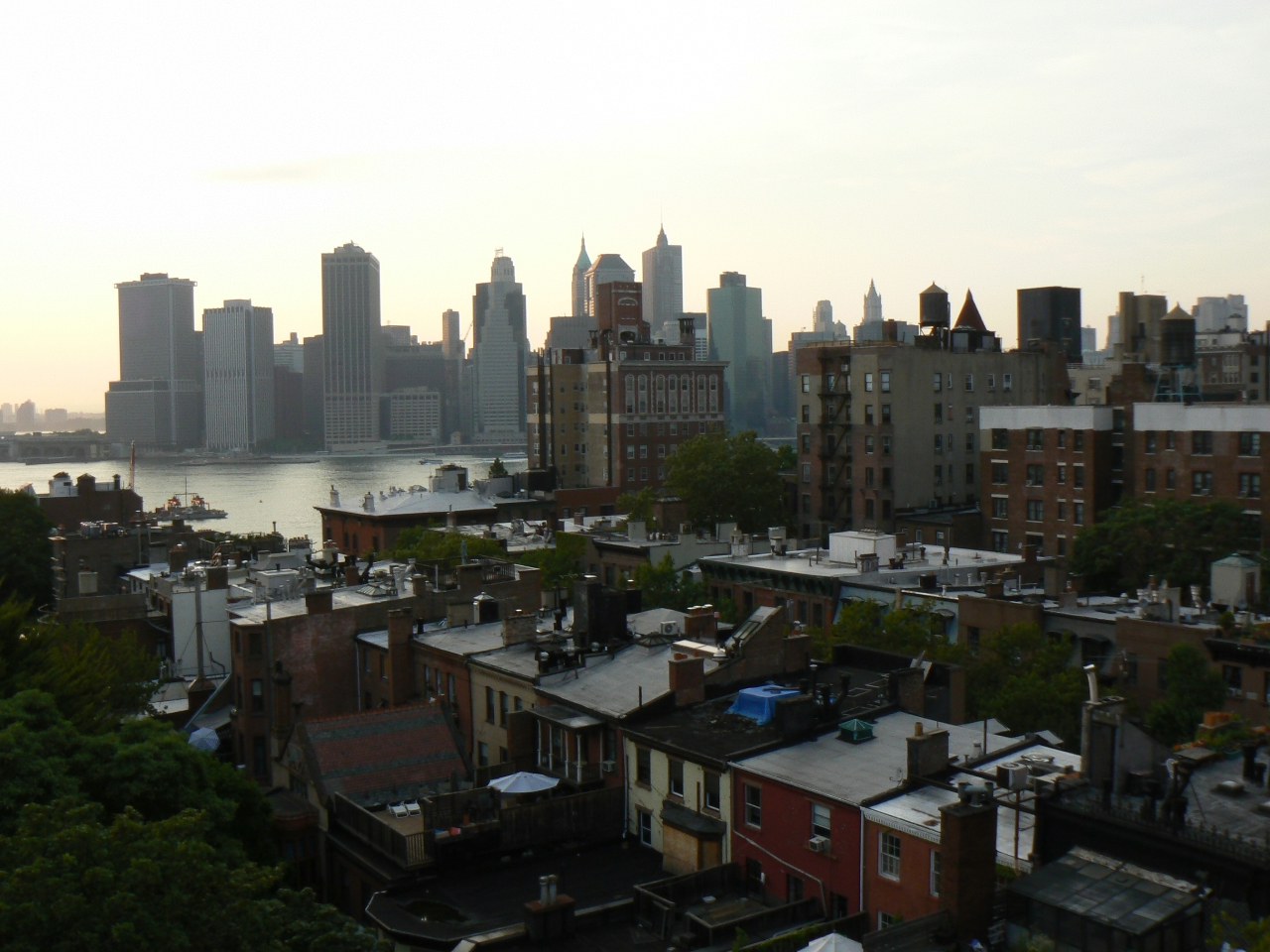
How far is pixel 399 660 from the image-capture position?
43.2 metres

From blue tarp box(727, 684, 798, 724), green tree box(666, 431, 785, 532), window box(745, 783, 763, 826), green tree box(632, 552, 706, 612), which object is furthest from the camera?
green tree box(666, 431, 785, 532)

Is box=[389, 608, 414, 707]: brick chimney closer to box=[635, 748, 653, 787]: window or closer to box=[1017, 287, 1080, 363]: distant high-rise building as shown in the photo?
box=[635, 748, 653, 787]: window

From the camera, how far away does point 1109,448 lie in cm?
7775

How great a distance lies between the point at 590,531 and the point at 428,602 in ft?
115

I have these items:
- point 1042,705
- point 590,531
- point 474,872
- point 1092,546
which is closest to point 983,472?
point 1092,546

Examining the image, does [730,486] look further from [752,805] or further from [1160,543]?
[752,805]

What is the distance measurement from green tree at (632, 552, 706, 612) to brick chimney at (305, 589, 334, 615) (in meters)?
18.1

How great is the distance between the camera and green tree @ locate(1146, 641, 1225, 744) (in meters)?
39.9

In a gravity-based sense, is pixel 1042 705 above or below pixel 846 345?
below

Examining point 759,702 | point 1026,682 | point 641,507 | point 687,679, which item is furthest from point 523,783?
point 641,507

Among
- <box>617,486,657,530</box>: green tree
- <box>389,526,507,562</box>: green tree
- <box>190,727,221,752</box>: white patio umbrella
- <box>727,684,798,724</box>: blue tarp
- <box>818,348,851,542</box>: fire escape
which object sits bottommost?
<box>190,727,221,752</box>: white patio umbrella

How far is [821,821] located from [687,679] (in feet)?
23.9

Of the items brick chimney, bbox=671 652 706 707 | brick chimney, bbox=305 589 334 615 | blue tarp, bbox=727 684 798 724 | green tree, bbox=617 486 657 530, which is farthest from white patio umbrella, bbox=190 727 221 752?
green tree, bbox=617 486 657 530

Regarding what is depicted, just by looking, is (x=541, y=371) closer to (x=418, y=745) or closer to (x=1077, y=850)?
(x=418, y=745)
